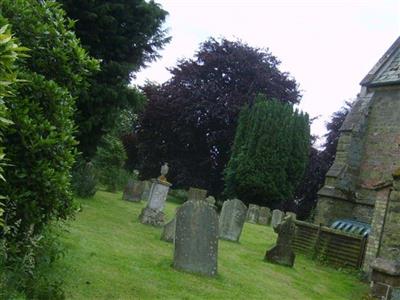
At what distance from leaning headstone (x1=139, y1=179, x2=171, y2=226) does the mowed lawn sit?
0.32 metres

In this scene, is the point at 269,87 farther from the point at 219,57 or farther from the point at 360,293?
the point at 360,293

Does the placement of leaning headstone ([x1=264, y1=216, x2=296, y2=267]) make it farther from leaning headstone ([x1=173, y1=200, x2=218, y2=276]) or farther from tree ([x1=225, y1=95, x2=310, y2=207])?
tree ([x1=225, y1=95, x2=310, y2=207])

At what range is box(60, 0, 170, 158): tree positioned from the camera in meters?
13.4

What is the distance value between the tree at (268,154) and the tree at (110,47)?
14306mm

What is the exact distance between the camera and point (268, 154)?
93.9ft

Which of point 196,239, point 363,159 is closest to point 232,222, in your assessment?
point 196,239

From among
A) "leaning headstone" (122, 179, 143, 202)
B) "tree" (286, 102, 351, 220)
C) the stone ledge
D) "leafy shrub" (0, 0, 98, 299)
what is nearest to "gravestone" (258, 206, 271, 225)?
"leaning headstone" (122, 179, 143, 202)

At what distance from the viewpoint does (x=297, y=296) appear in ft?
28.6

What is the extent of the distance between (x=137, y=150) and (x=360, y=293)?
26.9 m

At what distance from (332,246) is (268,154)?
14.3 meters

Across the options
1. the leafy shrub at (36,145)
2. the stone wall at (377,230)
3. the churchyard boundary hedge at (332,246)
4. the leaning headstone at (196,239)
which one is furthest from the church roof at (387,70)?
the leafy shrub at (36,145)

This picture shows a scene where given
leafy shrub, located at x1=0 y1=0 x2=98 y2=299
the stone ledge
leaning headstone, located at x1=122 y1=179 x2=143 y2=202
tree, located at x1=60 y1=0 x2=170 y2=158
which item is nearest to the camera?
leafy shrub, located at x1=0 y1=0 x2=98 y2=299

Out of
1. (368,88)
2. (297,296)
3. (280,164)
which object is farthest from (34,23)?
(280,164)

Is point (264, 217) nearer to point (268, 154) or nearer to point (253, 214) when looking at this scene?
point (253, 214)
